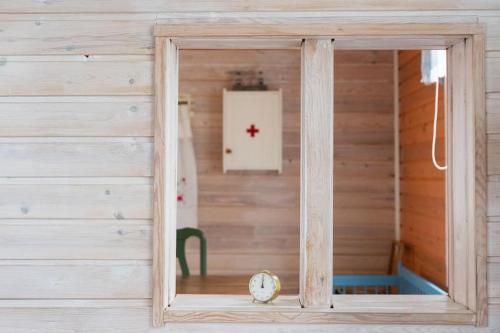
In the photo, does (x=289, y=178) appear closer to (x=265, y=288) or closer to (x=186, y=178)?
(x=186, y=178)

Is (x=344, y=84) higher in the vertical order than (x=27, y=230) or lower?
higher

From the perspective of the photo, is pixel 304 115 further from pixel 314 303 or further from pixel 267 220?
pixel 267 220

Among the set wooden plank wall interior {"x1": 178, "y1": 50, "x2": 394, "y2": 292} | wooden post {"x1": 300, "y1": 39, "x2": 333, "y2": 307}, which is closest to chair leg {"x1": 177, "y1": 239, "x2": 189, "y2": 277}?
wooden plank wall interior {"x1": 178, "y1": 50, "x2": 394, "y2": 292}

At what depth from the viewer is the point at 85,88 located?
1768 millimetres

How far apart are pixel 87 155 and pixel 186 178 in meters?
2.04

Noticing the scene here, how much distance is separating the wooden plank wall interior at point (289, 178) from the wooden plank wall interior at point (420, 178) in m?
0.17

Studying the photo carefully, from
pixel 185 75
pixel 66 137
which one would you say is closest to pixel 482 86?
pixel 66 137

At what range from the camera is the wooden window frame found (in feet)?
5.63

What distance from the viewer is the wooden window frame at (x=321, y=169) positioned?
171cm

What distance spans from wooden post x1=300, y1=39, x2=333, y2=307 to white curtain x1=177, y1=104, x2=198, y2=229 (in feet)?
6.90

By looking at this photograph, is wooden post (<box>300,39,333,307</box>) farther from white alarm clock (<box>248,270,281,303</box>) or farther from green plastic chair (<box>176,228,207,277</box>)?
green plastic chair (<box>176,228,207,277</box>)

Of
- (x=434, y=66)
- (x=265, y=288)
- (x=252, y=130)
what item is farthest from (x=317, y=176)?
(x=252, y=130)

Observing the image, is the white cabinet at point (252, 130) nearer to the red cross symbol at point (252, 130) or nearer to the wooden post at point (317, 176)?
the red cross symbol at point (252, 130)

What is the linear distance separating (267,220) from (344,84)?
1189mm
